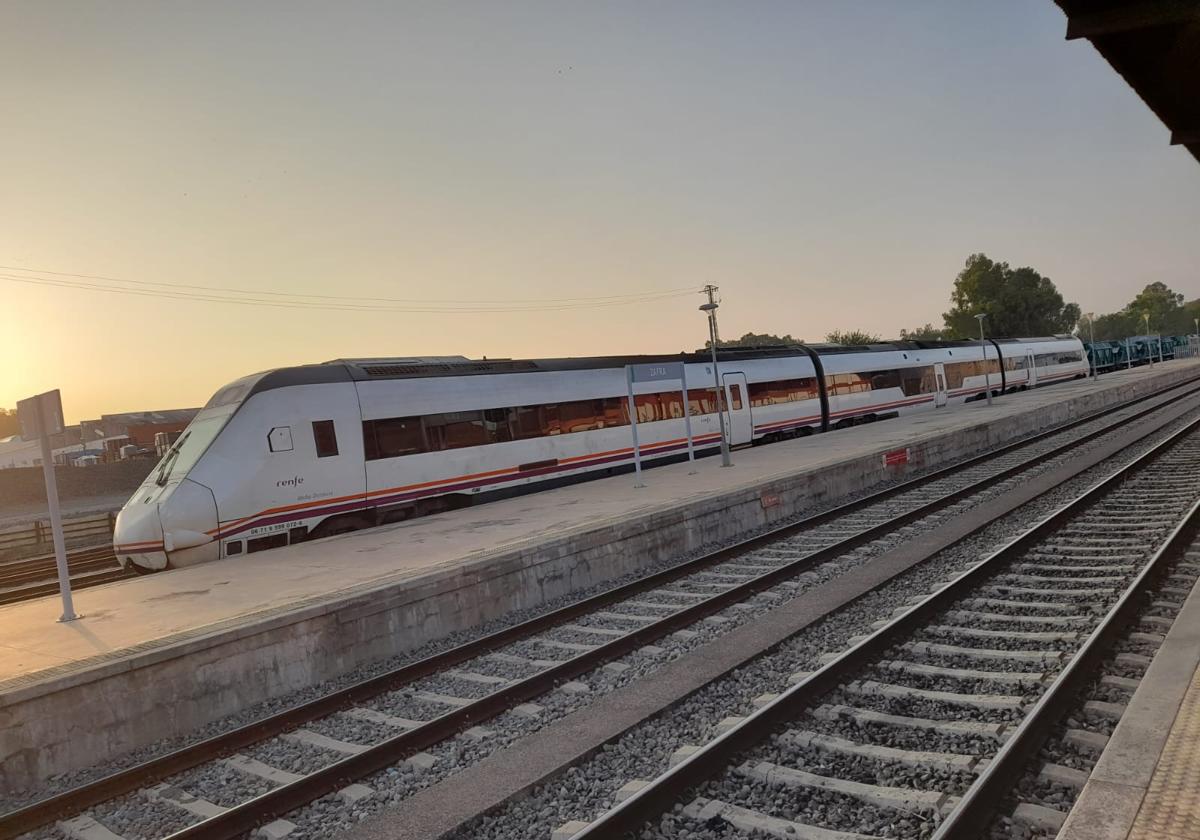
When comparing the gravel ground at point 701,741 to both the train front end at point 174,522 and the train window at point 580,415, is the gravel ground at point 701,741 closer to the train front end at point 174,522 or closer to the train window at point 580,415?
the train front end at point 174,522

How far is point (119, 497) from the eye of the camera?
35750 mm

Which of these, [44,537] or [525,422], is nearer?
[525,422]

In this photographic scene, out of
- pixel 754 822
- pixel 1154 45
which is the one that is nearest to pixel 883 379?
pixel 1154 45

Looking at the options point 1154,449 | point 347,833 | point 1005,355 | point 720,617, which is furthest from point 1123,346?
point 347,833

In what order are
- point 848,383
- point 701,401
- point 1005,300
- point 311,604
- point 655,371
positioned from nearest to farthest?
point 311,604
point 655,371
point 701,401
point 848,383
point 1005,300

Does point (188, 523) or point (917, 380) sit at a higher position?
point (917, 380)

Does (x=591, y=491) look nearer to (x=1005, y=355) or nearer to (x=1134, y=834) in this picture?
(x=1134, y=834)

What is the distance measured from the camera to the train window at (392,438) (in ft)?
43.3

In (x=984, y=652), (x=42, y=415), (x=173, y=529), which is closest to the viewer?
(x=984, y=652)

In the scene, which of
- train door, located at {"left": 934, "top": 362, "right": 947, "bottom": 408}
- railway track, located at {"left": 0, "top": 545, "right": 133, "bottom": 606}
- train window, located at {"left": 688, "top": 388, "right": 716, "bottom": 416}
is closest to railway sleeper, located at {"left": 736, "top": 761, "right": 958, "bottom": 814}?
railway track, located at {"left": 0, "top": 545, "right": 133, "bottom": 606}

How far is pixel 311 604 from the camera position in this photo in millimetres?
7379

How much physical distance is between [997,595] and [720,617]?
8.67 ft

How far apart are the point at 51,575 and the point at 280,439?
27.7 feet

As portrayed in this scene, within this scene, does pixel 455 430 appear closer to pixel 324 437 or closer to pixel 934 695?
pixel 324 437
